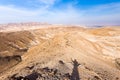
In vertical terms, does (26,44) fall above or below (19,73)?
below

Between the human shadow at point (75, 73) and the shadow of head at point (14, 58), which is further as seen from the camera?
the shadow of head at point (14, 58)

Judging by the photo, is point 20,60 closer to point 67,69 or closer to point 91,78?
point 67,69

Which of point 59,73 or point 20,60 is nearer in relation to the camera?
point 59,73

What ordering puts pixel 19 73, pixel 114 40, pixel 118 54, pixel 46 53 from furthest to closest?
1. pixel 114 40
2. pixel 118 54
3. pixel 46 53
4. pixel 19 73

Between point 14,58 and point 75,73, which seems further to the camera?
point 14,58

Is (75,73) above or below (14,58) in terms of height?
above

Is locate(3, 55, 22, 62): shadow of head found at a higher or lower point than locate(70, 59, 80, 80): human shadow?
lower

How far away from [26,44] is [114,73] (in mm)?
46227

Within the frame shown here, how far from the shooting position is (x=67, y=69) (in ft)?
54.8

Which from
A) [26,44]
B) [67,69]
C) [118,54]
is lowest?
[26,44]

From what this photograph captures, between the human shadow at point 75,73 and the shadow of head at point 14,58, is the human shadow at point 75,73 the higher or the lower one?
the higher one

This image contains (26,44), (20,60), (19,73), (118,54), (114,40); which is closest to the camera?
(19,73)

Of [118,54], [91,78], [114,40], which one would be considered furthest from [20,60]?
[114,40]

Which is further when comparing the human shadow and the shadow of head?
the shadow of head
